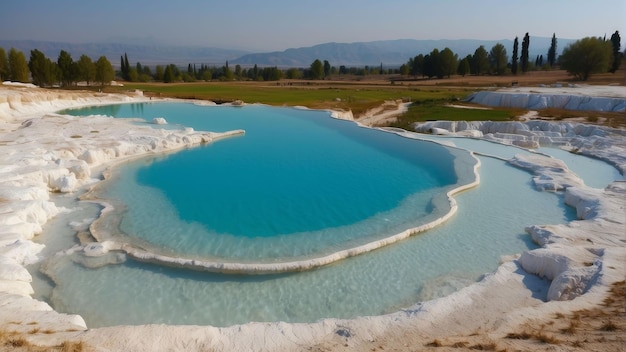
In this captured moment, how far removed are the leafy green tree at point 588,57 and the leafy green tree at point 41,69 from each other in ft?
265

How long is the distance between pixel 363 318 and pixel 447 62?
83218mm

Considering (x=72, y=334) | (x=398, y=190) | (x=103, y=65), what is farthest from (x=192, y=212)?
(x=103, y=65)

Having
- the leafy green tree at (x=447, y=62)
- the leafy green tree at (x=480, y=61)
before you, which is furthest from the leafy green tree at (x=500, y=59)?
the leafy green tree at (x=447, y=62)

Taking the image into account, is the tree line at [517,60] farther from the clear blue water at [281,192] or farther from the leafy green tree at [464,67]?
the clear blue water at [281,192]

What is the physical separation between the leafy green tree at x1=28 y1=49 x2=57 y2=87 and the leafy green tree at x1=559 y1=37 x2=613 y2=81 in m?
80.9

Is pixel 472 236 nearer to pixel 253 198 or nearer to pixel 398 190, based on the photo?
pixel 398 190

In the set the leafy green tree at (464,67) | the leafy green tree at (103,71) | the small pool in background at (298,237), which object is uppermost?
the leafy green tree at (464,67)

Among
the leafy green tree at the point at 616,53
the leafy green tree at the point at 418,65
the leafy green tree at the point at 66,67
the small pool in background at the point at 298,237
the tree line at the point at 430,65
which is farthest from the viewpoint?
the leafy green tree at the point at 418,65

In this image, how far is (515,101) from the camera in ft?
134

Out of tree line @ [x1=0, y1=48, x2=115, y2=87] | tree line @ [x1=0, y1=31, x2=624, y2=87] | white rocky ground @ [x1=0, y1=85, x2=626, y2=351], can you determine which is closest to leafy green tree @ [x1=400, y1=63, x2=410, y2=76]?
tree line @ [x1=0, y1=31, x2=624, y2=87]

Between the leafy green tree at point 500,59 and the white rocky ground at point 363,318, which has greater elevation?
the leafy green tree at point 500,59

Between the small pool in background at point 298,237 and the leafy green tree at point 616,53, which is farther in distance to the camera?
the leafy green tree at point 616,53

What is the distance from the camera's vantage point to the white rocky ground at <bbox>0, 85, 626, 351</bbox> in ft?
20.6

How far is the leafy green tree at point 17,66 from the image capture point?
178ft
